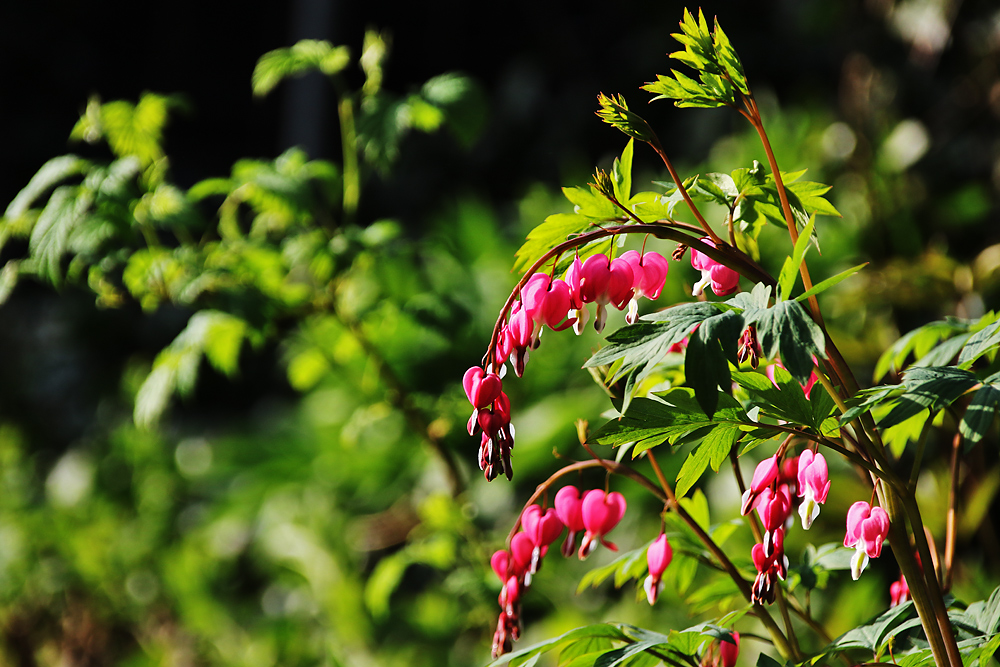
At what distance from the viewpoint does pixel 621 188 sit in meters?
0.55

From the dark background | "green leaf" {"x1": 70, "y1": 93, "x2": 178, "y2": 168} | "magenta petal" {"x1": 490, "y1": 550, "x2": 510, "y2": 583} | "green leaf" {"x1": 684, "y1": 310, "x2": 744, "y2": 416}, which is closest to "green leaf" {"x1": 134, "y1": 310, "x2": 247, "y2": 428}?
"green leaf" {"x1": 70, "y1": 93, "x2": 178, "y2": 168}

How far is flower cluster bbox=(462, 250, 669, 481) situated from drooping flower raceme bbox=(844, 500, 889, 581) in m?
0.21

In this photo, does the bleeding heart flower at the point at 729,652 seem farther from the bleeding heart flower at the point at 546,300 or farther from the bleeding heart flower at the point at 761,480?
the bleeding heart flower at the point at 546,300

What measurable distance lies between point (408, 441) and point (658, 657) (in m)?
1.78

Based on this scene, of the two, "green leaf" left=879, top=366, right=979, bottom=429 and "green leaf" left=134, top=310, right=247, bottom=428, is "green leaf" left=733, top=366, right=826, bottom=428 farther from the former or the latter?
"green leaf" left=134, top=310, right=247, bottom=428

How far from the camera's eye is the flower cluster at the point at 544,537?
58 centimetres

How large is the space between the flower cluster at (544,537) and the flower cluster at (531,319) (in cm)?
11

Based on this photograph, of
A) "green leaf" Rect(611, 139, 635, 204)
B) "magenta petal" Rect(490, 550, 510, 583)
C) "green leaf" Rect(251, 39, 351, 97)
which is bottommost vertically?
"magenta petal" Rect(490, 550, 510, 583)

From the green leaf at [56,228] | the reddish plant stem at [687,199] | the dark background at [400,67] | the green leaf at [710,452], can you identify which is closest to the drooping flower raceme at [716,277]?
the reddish plant stem at [687,199]

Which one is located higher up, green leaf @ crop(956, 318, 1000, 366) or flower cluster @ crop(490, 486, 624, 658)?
green leaf @ crop(956, 318, 1000, 366)

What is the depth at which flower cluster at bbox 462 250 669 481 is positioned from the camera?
50 cm

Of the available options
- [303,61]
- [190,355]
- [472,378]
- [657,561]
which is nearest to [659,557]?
[657,561]

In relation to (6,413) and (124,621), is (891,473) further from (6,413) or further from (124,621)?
(6,413)

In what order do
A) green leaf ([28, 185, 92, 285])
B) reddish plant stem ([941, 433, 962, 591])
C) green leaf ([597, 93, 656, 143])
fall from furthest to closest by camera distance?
green leaf ([28, 185, 92, 285])
reddish plant stem ([941, 433, 962, 591])
green leaf ([597, 93, 656, 143])
